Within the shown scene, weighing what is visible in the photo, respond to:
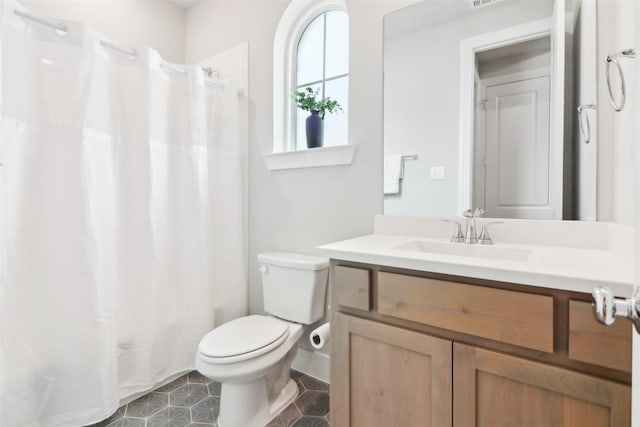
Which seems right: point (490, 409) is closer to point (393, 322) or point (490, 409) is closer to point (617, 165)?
point (393, 322)

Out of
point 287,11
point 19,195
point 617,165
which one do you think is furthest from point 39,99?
point 617,165

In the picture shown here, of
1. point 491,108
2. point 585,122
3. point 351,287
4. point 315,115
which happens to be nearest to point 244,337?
point 351,287

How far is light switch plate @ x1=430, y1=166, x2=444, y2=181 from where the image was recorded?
4.78 feet

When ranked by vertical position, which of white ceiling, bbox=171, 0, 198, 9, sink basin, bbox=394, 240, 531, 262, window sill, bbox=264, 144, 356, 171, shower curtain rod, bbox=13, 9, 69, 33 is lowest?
sink basin, bbox=394, 240, 531, 262

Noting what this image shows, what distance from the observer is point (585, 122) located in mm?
1137

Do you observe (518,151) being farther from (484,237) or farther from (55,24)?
(55,24)

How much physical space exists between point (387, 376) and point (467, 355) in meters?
0.27

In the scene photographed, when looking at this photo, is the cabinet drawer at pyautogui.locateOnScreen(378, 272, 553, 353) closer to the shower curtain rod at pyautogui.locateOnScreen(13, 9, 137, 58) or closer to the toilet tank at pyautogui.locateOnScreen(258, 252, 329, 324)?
the toilet tank at pyautogui.locateOnScreen(258, 252, 329, 324)

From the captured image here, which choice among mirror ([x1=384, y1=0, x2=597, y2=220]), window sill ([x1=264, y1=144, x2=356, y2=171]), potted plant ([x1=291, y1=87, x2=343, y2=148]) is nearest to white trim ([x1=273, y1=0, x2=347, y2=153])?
window sill ([x1=264, y1=144, x2=356, y2=171])

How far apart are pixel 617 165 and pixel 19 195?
2142 millimetres

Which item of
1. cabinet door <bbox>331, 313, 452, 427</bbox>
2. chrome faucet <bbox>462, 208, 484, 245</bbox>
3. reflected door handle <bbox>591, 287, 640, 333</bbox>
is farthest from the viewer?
chrome faucet <bbox>462, 208, 484, 245</bbox>

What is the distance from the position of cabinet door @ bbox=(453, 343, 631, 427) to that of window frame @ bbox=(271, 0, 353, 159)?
57.0 inches

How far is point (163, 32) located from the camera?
2.40 m

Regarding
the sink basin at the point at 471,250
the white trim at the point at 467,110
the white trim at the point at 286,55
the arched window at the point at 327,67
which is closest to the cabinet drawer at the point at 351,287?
the sink basin at the point at 471,250
